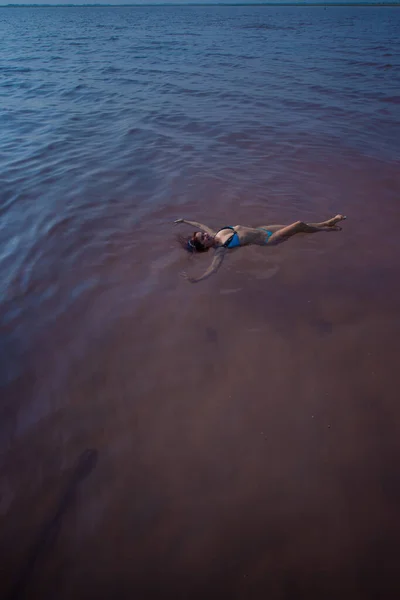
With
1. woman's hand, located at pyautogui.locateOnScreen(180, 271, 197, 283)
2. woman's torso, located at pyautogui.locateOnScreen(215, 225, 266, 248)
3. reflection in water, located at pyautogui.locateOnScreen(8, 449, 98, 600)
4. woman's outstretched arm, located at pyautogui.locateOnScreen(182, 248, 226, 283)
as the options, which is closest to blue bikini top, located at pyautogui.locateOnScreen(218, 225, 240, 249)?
woman's torso, located at pyautogui.locateOnScreen(215, 225, 266, 248)

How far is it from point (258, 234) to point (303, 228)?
794 millimetres

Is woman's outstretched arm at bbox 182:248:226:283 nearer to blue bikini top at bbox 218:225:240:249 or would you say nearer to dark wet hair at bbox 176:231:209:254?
blue bikini top at bbox 218:225:240:249

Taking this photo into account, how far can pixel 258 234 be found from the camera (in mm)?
5414

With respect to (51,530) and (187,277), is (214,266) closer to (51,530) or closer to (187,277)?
(187,277)

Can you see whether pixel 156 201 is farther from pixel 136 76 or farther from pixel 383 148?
pixel 136 76

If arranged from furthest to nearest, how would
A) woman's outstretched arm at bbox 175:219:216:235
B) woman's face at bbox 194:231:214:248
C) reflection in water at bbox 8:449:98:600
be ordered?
woman's outstretched arm at bbox 175:219:216:235 < woman's face at bbox 194:231:214:248 < reflection in water at bbox 8:449:98:600

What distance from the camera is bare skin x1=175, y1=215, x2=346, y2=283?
524 centimetres

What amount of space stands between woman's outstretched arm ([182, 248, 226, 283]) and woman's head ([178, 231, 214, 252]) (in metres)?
0.19

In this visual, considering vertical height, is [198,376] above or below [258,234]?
below

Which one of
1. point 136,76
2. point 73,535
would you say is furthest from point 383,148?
point 136,76

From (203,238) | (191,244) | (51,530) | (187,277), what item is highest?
(203,238)

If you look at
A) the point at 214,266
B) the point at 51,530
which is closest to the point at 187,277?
the point at 214,266

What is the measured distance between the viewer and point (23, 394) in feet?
11.5

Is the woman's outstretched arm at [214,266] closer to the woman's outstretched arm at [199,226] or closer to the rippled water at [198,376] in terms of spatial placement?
the rippled water at [198,376]
